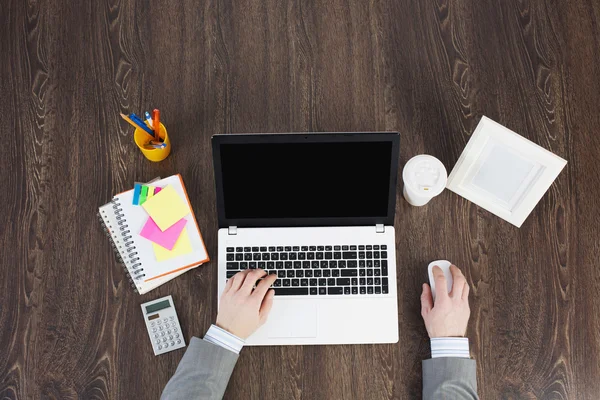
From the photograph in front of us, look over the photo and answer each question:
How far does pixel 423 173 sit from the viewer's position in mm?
1170

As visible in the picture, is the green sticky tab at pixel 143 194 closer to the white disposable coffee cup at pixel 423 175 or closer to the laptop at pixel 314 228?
the laptop at pixel 314 228

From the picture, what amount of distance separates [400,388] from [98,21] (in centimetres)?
120

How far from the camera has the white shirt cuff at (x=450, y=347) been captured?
1140mm

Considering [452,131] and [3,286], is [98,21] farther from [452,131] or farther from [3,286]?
[452,131]

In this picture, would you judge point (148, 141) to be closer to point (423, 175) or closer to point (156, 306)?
point (156, 306)

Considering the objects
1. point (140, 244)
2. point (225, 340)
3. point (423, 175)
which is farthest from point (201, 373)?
point (423, 175)

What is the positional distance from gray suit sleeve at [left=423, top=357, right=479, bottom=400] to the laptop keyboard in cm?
20

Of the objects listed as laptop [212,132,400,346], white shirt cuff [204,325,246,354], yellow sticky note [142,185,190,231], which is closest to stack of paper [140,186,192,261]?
yellow sticky note [142,185,190,231]

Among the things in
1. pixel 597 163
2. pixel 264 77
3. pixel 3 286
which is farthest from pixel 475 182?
pixel 3 286

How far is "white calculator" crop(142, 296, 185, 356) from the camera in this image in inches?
46.4

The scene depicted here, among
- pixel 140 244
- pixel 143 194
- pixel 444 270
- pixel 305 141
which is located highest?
pixel 305 141

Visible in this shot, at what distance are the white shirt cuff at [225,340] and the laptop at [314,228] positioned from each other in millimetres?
32

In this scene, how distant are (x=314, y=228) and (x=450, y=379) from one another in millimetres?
450

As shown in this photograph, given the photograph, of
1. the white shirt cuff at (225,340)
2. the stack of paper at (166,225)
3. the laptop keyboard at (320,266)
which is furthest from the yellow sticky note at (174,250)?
the white shirt cuff at (225,340)
